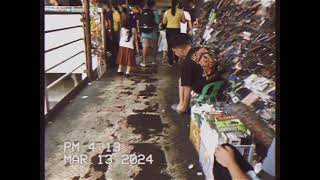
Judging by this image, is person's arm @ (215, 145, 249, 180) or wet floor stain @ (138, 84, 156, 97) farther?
wet floor stain @ (138, 84, 156, 97)

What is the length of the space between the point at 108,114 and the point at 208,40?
2.72 feet

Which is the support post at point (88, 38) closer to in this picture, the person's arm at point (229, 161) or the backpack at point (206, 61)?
the backpack at point (206, 61)

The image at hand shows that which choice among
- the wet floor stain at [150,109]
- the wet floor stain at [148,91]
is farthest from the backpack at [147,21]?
the wet floor stain at [150,109]

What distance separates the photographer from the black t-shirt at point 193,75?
8.25 ft

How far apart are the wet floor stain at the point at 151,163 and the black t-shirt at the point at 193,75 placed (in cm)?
47

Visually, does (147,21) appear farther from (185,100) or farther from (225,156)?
(225,156)

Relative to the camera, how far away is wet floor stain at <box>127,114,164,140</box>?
8.21ft

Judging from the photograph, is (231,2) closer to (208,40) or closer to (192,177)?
(208,40)

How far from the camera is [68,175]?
2465 mm

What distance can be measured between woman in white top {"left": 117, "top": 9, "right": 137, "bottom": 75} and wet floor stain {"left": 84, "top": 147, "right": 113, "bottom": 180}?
23.1 inches

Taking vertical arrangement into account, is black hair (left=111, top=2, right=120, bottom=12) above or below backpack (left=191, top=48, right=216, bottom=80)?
above

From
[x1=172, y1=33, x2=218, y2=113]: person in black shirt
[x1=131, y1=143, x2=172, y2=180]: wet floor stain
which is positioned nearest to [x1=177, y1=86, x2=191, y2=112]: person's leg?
[x1=172, y1=33, x2=218, y2=113]: person in black shirt

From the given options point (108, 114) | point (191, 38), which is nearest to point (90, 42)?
point (108, 114)

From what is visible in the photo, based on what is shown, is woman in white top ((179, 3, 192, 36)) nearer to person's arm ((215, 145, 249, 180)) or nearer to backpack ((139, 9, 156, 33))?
backpack ((139, 9, 156, 33))
